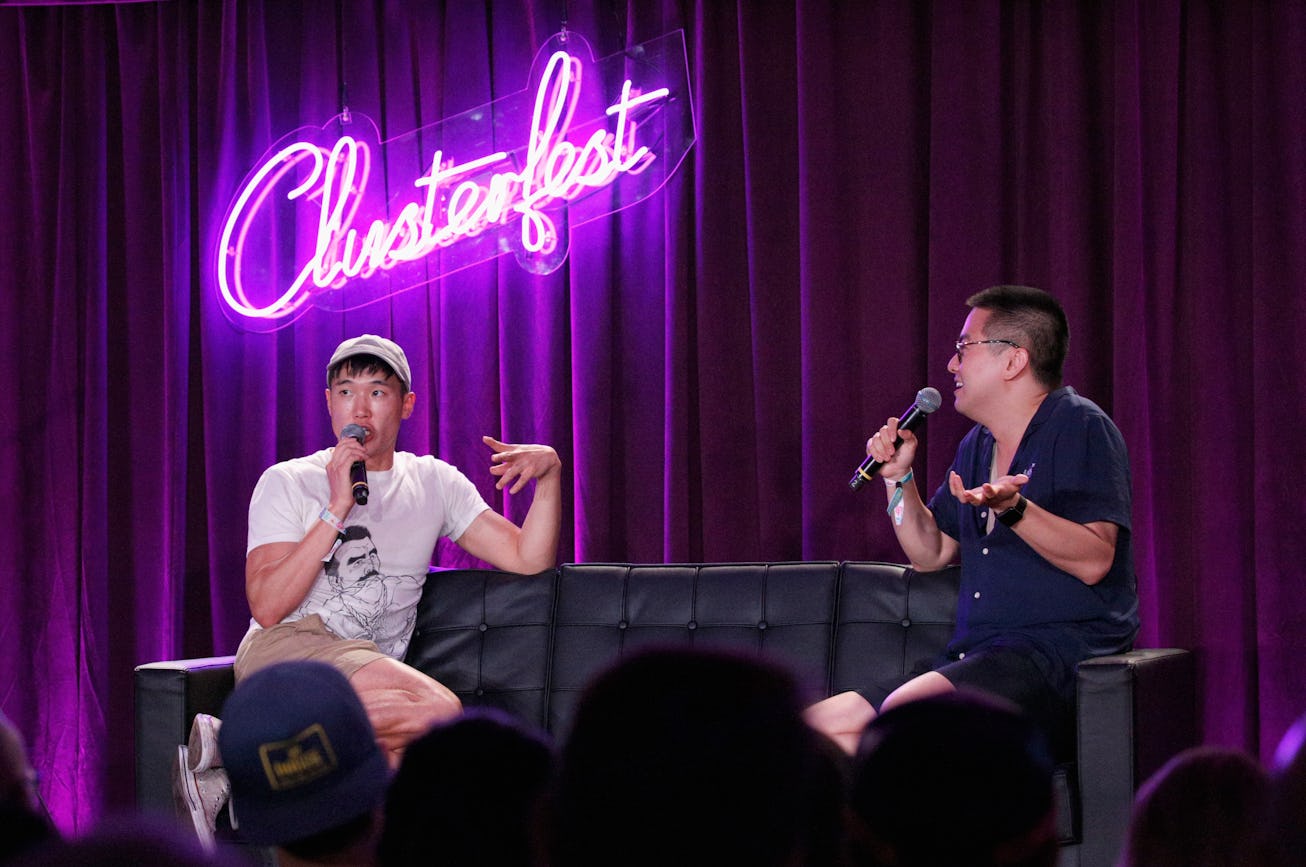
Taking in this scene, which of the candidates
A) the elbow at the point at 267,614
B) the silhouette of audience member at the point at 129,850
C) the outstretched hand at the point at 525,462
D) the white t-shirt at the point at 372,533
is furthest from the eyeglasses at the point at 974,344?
the silhouette of audience member at the point at 129,850

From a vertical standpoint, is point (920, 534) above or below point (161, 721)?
above

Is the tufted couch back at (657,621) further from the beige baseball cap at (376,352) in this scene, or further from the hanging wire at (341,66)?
the hanging wire at (341,66)

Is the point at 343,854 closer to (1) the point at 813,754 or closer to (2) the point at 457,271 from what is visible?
(1) the point at 813,754

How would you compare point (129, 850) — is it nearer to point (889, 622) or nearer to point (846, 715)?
point (846, 715)

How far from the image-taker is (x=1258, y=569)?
3.64 meters

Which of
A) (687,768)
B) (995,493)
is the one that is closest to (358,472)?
(995,493)

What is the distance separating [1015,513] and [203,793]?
6.27 ft

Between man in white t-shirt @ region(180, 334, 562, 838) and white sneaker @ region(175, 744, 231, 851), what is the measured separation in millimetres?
29

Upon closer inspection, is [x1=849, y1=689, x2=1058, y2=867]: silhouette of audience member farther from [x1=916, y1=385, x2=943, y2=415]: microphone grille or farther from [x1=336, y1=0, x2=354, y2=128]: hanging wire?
[x1=336, y1=0, x2=354, y2=128]: hanging wire

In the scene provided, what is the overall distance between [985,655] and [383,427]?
5.62 feet

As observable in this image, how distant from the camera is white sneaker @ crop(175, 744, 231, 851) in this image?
9.04 ft

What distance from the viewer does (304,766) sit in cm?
117

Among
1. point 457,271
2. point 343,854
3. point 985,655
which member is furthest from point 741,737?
point 457,271

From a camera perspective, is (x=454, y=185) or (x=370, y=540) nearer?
(x=370, y=540)
